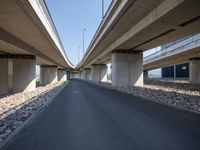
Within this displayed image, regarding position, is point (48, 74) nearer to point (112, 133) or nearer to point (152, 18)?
point (152, 18)

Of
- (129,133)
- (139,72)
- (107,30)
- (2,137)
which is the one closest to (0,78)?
(107,30)

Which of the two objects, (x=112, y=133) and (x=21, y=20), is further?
(x=21, y=20)

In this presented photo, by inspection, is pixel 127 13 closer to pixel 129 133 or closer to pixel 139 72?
pixel 129 133

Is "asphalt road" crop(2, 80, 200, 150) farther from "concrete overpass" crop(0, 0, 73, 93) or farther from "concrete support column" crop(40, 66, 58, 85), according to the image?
"concrete support column" crop(40, 66, 58, 85)

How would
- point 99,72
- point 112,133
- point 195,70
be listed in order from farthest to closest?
point 99,72
point 195,70
point 112,133

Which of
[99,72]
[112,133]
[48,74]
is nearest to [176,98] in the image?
[112,133]

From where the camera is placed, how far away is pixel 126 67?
94.2 feet

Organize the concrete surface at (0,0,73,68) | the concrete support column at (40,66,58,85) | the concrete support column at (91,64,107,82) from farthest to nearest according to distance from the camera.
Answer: the concrete support column at (91,64,107,82) < the concrete support column at (40,66,58,85) < the concrete surface at (0,0,73,68)

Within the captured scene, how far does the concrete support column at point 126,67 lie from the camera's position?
2872 cm

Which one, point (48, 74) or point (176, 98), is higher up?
point (48, 74)

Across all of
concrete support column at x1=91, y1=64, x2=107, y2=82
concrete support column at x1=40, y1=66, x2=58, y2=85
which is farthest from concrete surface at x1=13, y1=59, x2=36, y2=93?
concrete support column at x1=91, y1=64, x2=107, y2=82

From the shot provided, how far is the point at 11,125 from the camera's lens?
7.87 meters

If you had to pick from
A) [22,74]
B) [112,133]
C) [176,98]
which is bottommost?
[112,133]

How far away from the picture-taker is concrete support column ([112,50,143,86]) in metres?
28.7
